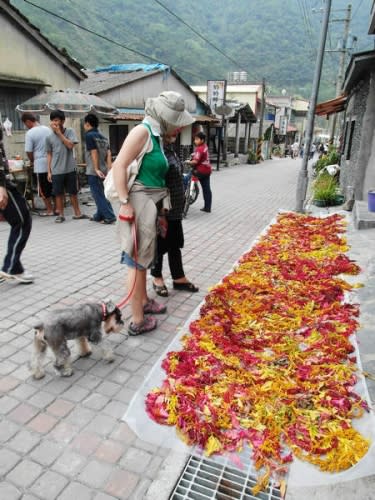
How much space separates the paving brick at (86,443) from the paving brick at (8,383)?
0.81 m

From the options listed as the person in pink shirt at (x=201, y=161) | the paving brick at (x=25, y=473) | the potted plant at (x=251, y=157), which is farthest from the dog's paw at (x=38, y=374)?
the potted plant at (x=251, y=157)

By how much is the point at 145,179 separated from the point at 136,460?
2176 millimetres

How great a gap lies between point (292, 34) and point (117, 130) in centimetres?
5182

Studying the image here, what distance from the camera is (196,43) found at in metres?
45.3

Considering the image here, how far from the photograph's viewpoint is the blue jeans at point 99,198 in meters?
7.98

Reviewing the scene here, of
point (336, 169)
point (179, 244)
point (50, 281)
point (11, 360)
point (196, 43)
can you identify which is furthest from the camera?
point (196, 43)

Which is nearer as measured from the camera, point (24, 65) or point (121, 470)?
point (121, 470)

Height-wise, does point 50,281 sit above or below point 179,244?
below

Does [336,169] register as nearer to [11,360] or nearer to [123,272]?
[123,272]

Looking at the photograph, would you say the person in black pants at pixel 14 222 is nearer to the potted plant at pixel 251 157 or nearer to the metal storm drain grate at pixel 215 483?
the metal storm drain grate at pixel 215 483

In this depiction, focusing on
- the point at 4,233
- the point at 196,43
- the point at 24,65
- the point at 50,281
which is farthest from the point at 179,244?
the point at 196,43

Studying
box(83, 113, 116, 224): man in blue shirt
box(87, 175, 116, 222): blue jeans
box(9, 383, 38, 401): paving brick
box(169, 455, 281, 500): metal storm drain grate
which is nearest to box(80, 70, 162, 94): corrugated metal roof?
box(83, 113, 116, 224): man in blue shirt

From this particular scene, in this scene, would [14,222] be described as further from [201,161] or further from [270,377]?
[201,161]

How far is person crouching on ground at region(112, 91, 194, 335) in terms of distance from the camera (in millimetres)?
3191
